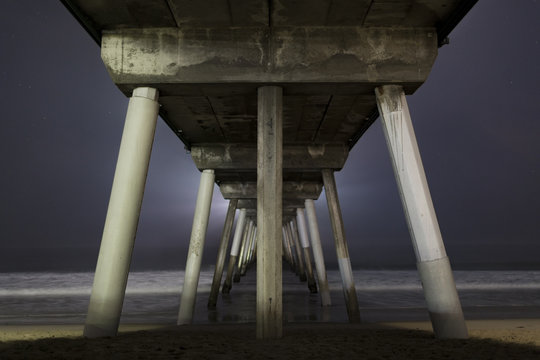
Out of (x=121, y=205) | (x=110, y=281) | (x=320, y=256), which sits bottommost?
(x=110, y=281)

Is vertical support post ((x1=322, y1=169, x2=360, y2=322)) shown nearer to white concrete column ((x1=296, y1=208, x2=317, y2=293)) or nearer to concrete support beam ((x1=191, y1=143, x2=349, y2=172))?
concrete support beam ((x1=191, y1=143, x2=349, y2=172))

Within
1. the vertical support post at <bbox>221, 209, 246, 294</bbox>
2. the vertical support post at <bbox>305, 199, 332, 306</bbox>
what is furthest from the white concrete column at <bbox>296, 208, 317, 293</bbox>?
the vertical support post at <bbox>305, 199, 332, 306</bbox>

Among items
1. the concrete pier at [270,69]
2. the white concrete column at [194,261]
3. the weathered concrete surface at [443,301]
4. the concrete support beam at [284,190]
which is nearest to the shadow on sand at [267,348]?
the weathered concrete surface at [443,301]

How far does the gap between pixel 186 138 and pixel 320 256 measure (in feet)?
26.8

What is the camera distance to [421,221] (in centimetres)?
722

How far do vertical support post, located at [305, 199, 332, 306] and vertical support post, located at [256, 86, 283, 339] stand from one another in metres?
9.94

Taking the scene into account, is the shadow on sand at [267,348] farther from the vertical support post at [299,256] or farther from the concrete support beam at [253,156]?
the vertical support post at [299,256]

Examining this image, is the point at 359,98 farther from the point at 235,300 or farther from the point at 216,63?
the point at 235,300

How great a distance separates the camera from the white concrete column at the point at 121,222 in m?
Result: 7.01

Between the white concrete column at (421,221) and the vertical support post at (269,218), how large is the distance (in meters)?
1.98

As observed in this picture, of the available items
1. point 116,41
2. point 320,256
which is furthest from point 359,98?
point 320,256

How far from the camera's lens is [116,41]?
7.58 m

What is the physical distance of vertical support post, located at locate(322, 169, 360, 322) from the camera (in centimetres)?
1284

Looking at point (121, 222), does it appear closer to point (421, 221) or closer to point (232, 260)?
point (421, 221)
